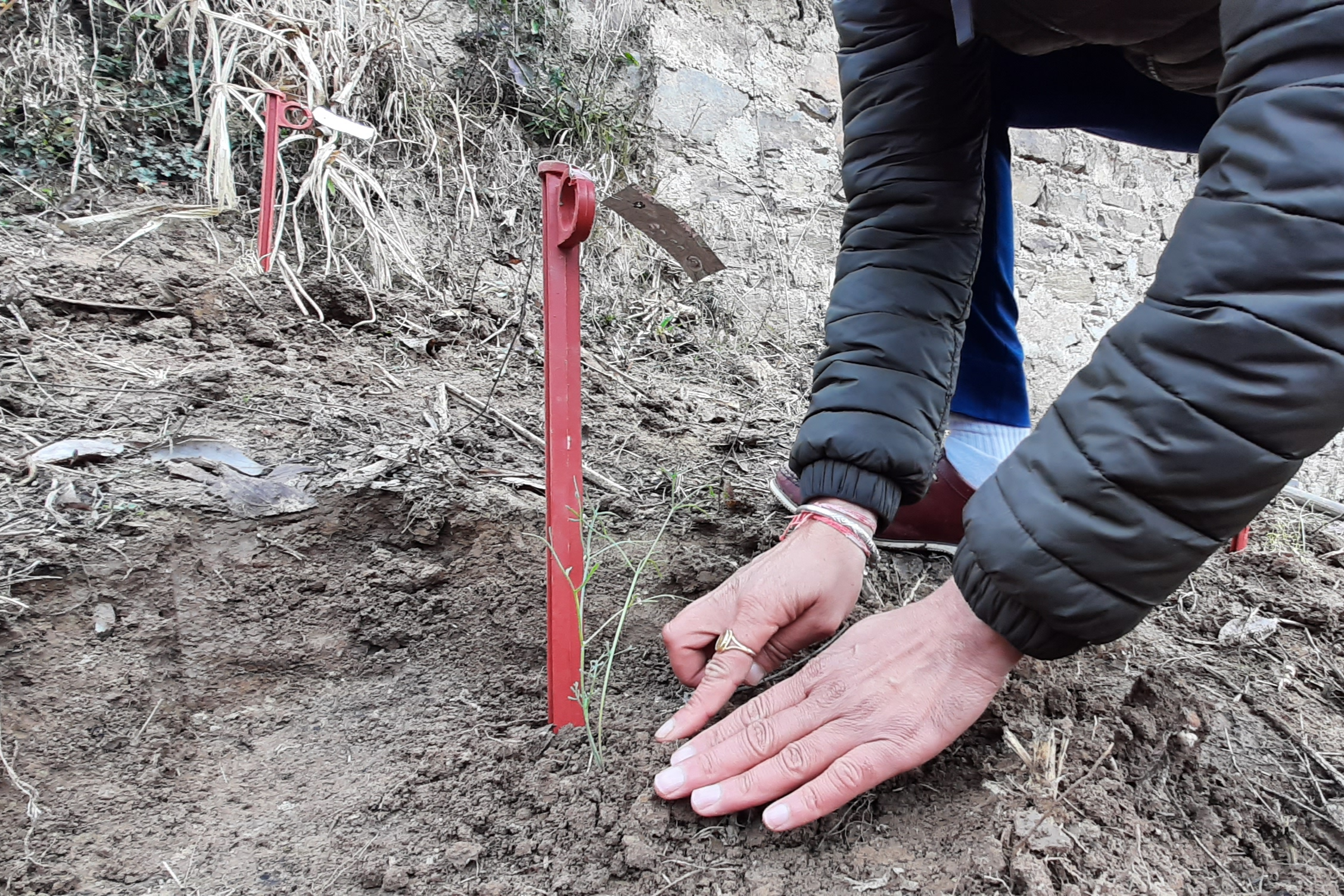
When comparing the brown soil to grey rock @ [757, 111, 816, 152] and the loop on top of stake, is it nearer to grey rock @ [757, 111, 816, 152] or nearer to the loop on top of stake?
the loop on top of stake

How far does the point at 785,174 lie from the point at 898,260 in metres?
1.94

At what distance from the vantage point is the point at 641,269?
8.63ft

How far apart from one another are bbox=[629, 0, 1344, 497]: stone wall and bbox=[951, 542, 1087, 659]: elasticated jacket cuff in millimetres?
1747

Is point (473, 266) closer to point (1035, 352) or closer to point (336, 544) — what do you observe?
point (336, 544)

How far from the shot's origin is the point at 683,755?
902 millimetres

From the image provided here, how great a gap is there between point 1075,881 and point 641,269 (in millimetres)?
2231

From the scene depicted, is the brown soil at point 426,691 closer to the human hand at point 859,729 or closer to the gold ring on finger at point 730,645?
the human hand at point 859,729

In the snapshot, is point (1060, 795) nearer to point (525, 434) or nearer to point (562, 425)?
point (562, 425)

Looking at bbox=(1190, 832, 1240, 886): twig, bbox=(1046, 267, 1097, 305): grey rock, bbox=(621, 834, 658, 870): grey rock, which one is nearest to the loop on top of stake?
bbox=(621, 834, 658, 870): grey rock

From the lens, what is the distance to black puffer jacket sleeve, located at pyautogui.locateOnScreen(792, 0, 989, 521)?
3.96 ft

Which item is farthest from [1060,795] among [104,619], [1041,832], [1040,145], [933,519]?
[1040,145]

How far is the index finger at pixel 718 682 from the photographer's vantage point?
3.12ft

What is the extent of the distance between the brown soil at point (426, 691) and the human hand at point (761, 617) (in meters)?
0.11

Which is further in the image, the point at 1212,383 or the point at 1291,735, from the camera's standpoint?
the point at 1291,735
